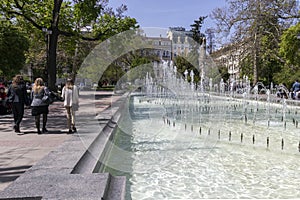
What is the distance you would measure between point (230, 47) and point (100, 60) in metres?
16.0

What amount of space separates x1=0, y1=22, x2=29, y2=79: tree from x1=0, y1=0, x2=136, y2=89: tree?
14.0 ft

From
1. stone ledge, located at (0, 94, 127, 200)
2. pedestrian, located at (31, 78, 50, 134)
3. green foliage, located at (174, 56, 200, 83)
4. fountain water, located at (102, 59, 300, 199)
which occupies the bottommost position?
fountain water, located at (102, 59, 300, 199)

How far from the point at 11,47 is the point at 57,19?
30.8ft

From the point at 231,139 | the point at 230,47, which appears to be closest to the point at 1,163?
the point at 231,139

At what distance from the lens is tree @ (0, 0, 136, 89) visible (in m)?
18.4

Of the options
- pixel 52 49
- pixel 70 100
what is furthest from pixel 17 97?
pixel 52 49

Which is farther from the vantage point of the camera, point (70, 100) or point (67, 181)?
point (70, 100)

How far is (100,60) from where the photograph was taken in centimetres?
3638

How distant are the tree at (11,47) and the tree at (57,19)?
4280mm

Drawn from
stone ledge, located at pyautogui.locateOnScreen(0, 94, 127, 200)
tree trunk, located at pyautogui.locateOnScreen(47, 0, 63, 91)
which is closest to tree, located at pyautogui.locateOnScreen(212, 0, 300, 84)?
tree trunk, located at pyautogui.locateOnScreen(47, 0, 63, 91)

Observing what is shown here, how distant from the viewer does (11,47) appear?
26703 mm

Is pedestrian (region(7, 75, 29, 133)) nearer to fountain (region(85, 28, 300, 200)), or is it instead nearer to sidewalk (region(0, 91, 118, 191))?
sidewalk (region(0, 91, 118, 191))

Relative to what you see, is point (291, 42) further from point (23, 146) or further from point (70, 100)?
point (23, 146)

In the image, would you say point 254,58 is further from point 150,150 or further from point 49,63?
point 150,150
